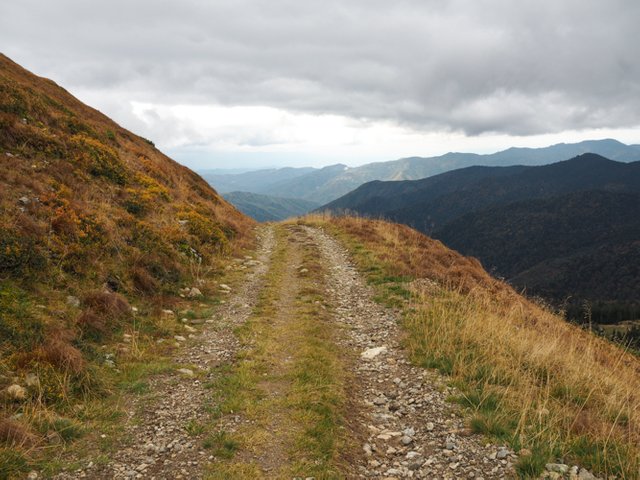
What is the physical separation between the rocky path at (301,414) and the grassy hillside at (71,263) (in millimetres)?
1350

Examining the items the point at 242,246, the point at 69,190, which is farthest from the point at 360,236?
the point at 69,190

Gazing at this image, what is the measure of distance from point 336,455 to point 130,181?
65.7ft

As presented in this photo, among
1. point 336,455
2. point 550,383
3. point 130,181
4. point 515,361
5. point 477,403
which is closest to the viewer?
point 336,455

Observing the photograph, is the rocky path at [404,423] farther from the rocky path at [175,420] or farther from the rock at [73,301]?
the rock at [73,301]

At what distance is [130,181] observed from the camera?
70.5ft

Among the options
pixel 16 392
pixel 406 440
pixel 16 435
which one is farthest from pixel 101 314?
pixel 406 440

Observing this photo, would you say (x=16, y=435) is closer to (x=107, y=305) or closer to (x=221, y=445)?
(x=221, y=445)

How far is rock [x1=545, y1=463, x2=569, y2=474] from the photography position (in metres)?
5.14

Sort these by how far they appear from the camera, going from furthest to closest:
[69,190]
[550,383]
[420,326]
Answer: [69,190]
[420,326]
[550,383]

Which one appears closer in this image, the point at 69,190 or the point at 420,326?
the point at 420,326

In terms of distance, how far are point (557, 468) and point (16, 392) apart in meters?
8.51

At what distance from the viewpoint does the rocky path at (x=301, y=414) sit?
5738mm

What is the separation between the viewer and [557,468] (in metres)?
5.19

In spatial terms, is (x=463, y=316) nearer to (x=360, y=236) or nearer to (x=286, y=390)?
(x=286, y=390)
